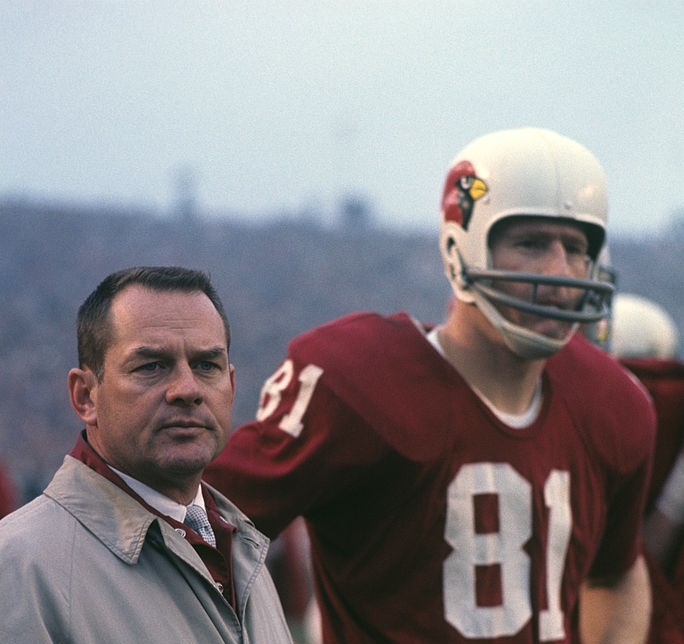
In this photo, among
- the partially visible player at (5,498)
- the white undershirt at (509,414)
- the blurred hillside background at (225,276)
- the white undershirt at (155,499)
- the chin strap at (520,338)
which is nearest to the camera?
the white undershirt at (155,499)

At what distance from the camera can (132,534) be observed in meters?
1.75

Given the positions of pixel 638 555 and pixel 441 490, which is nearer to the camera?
pixel 441 490

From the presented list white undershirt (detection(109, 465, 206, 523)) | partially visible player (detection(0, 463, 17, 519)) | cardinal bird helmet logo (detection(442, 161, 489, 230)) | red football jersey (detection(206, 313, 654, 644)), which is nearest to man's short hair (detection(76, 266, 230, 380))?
white undershirt (detection(109, 465, 206, 523))

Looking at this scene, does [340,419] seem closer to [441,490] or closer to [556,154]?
[441,490]

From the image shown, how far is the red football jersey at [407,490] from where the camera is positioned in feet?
9.28

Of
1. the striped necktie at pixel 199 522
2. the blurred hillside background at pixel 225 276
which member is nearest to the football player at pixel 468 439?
the striped necktie at pixel 199 522

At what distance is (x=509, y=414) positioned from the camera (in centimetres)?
311

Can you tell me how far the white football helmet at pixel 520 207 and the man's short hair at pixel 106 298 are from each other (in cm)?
120

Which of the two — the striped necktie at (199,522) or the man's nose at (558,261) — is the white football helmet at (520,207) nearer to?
the man's nose at (558,261)

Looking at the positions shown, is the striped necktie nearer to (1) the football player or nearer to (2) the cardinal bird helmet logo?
(1) the football player

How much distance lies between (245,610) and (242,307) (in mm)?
15561

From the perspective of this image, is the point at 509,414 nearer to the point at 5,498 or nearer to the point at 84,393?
the point at 84,393

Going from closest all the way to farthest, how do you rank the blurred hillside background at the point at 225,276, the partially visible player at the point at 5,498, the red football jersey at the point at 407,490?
1. the red football jersey at the point at 407,490
2. the partially visible player at the point at 5,498
3. the blurred hillside background at the point at 225,276

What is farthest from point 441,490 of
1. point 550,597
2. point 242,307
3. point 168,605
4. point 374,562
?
point 242,307
